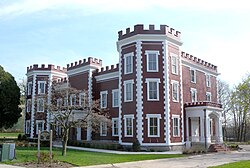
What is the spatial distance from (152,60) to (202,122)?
799 centimetres

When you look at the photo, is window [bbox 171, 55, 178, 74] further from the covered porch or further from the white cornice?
the white cornice

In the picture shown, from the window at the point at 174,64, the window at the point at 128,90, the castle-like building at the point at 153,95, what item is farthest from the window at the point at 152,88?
the window at the point at 174,64

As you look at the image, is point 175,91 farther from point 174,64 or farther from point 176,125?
point 176,125

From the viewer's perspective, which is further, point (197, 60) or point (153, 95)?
point (197, 60)

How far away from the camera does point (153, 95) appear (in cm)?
2784

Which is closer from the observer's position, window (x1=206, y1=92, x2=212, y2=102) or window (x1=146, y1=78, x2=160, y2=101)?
window (x1=146, y1=78, x2=160, y2=101)

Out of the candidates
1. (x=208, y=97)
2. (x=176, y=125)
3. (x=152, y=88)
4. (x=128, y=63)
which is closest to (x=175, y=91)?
(x=152, y=88)

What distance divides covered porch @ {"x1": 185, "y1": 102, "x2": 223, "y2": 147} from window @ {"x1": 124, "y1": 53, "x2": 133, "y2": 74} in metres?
7.14

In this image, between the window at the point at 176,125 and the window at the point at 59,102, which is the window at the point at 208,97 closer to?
the window at the point at 176,125

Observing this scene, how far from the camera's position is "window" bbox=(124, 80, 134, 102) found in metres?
28.6

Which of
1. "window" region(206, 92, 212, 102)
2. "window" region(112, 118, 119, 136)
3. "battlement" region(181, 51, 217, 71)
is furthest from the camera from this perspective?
"window" region(206, 92, 212, 102)

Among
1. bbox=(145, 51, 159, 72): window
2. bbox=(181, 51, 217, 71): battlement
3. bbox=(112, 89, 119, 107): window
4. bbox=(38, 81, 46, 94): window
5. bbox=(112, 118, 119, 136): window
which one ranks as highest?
bbox=(181, 51, 217, 71): battlement

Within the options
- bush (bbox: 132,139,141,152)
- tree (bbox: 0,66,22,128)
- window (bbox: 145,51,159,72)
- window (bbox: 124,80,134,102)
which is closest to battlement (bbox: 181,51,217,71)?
window (bbox: 145,51,159,72)

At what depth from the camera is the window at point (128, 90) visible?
28578mm
